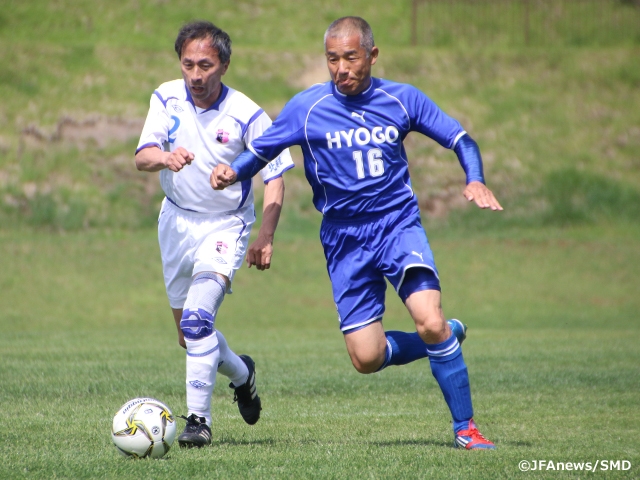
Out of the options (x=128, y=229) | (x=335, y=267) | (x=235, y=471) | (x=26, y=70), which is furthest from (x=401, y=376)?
(x=26, y=70)

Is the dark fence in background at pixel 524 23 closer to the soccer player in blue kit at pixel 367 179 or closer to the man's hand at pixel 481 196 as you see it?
the soccer player in blue kit at pixel 367 179

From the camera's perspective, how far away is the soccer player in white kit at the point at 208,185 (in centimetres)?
602

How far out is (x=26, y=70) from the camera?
25.8m

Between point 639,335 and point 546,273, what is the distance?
6.49 m

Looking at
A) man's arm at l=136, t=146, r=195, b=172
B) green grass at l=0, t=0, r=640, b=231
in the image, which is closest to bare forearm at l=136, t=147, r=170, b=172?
man's arm at l=136, t=146, r=195, b=172

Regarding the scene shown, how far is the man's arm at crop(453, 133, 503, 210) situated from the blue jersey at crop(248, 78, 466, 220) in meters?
0.08

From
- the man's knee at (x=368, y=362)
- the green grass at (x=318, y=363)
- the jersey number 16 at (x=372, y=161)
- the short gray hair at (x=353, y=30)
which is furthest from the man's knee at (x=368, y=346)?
the short gray hair at (x=353, y=30)

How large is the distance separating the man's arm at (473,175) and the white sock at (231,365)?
6.51 ft

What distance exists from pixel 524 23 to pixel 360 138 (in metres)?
27.2

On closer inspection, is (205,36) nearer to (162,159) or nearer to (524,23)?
(162,159)

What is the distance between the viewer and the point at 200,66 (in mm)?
6035

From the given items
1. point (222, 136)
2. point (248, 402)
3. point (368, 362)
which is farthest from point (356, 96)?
point (248, 402)

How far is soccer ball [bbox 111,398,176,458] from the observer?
197 inches

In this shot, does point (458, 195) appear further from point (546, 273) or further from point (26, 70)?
point (26, 70)
